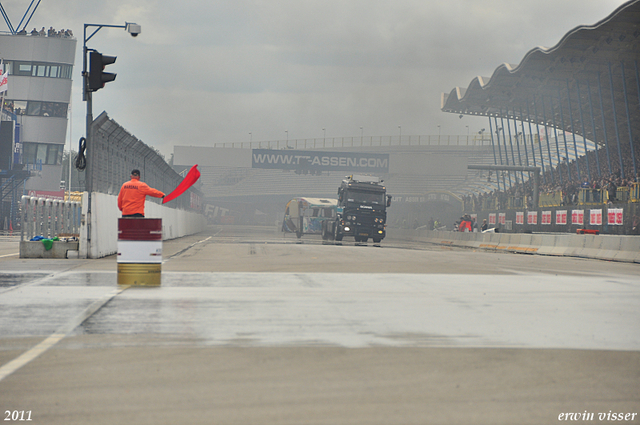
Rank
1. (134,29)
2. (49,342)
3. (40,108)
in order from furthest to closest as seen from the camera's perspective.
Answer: (40,108) → (134,29) → (49,342)

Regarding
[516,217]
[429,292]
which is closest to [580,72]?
[516,217]

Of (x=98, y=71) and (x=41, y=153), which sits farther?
(x=41, y=153)

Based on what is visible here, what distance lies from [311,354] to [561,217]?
3315cm

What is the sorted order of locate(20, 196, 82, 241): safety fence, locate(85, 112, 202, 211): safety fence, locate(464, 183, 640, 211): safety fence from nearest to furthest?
locate(85, 112, 202, 211): safety fence, locate(20, 196, 82, 241): safety fence, locate(464, 183, 640, 211): safety fence

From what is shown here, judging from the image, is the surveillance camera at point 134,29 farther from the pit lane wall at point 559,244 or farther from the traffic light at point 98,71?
Result: the pit lane wall at point 559,244

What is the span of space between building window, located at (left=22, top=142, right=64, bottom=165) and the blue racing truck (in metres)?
45.9

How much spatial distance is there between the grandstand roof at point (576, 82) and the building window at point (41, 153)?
4068cm

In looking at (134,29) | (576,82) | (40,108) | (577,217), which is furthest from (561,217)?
(40,108)

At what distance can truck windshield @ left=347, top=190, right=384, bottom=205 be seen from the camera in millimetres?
38844

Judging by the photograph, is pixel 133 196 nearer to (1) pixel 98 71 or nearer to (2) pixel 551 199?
(1) pixel 98 71

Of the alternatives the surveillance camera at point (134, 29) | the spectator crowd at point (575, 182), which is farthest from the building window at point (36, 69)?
the surveillance camera at point (134, 29)

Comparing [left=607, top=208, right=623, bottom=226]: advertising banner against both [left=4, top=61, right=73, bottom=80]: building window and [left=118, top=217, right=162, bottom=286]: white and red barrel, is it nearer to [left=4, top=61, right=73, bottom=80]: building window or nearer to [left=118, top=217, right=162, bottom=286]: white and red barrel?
[left=118, top=217, right=162, bottom=286]: white and red barrel

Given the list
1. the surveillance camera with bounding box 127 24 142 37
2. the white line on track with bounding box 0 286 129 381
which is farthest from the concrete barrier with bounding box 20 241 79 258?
the white line on track with bounding box 0 286 129 381

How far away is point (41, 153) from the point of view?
7481 centimetres
